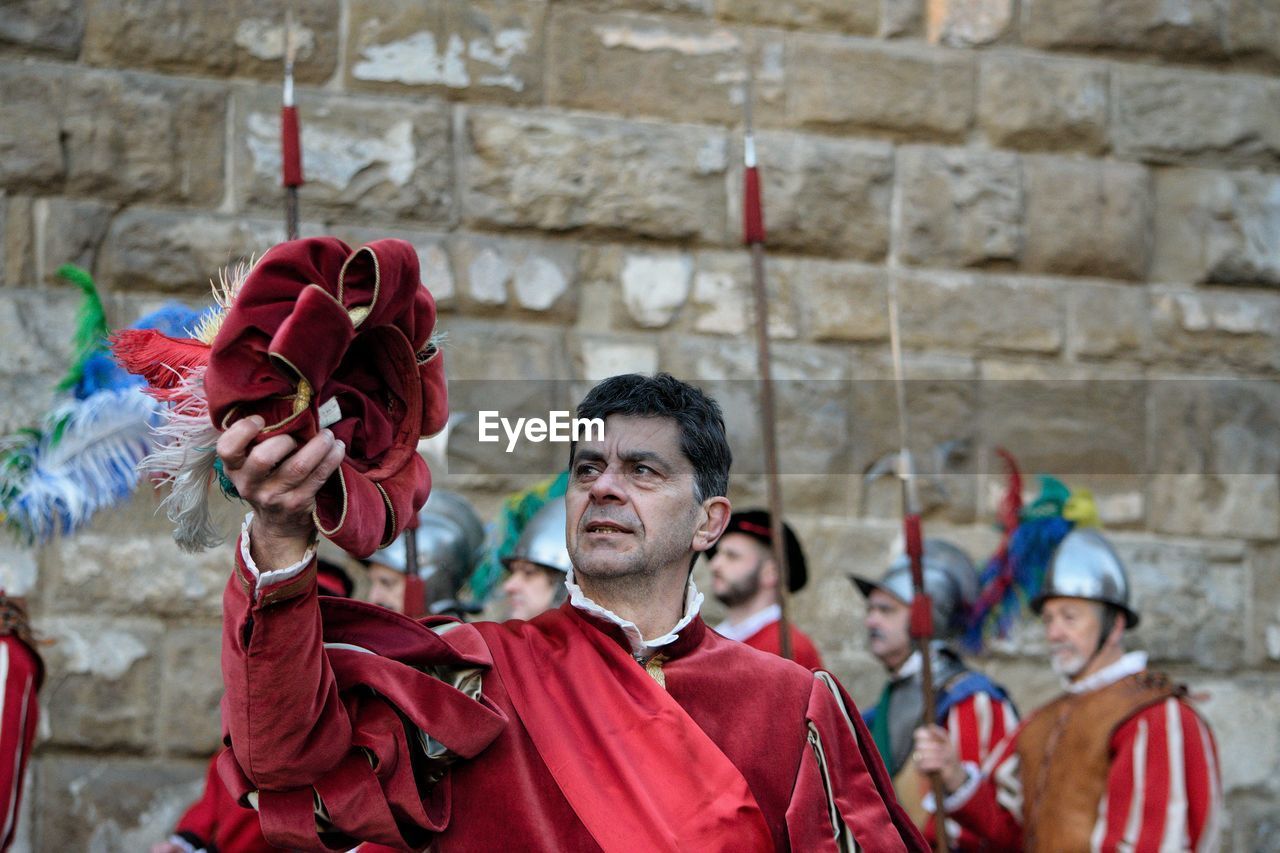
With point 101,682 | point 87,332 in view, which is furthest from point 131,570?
point 87,332

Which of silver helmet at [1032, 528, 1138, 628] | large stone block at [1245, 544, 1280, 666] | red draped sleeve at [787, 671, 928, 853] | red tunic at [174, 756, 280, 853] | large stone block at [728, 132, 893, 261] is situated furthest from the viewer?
large stone block at [1245, 544, 1280, 666]

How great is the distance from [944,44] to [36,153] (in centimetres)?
350

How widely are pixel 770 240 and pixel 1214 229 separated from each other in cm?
194

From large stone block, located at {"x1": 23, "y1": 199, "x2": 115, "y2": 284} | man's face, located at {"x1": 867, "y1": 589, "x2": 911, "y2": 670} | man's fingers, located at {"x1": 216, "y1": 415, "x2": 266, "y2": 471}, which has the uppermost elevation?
large stone block, located at {"x1": 23, "y1": 199, "x2": 115, "y2": 284}

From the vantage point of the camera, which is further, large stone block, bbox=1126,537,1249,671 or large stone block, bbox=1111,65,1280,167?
large stone block, bbox=1111,65,1280,167

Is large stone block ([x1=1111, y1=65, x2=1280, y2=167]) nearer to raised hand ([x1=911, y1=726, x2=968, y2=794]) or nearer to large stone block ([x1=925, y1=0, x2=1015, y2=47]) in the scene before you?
large stone block ([x1=925, y1=0, x2=1015, y2=47])

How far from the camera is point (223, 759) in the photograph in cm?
280

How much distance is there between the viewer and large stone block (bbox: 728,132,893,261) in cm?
661

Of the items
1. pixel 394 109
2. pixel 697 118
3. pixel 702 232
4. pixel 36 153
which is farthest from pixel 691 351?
pixel 36 153

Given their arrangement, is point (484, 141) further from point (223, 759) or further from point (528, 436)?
point (223, 759)

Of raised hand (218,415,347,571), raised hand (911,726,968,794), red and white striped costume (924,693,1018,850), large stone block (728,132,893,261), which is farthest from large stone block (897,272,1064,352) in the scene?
raised hand (218,415,347,571)

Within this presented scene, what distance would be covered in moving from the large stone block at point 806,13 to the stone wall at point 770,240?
0.01 m

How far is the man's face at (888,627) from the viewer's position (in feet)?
20.7

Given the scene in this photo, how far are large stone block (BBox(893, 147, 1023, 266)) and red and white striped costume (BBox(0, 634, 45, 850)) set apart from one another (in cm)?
361
